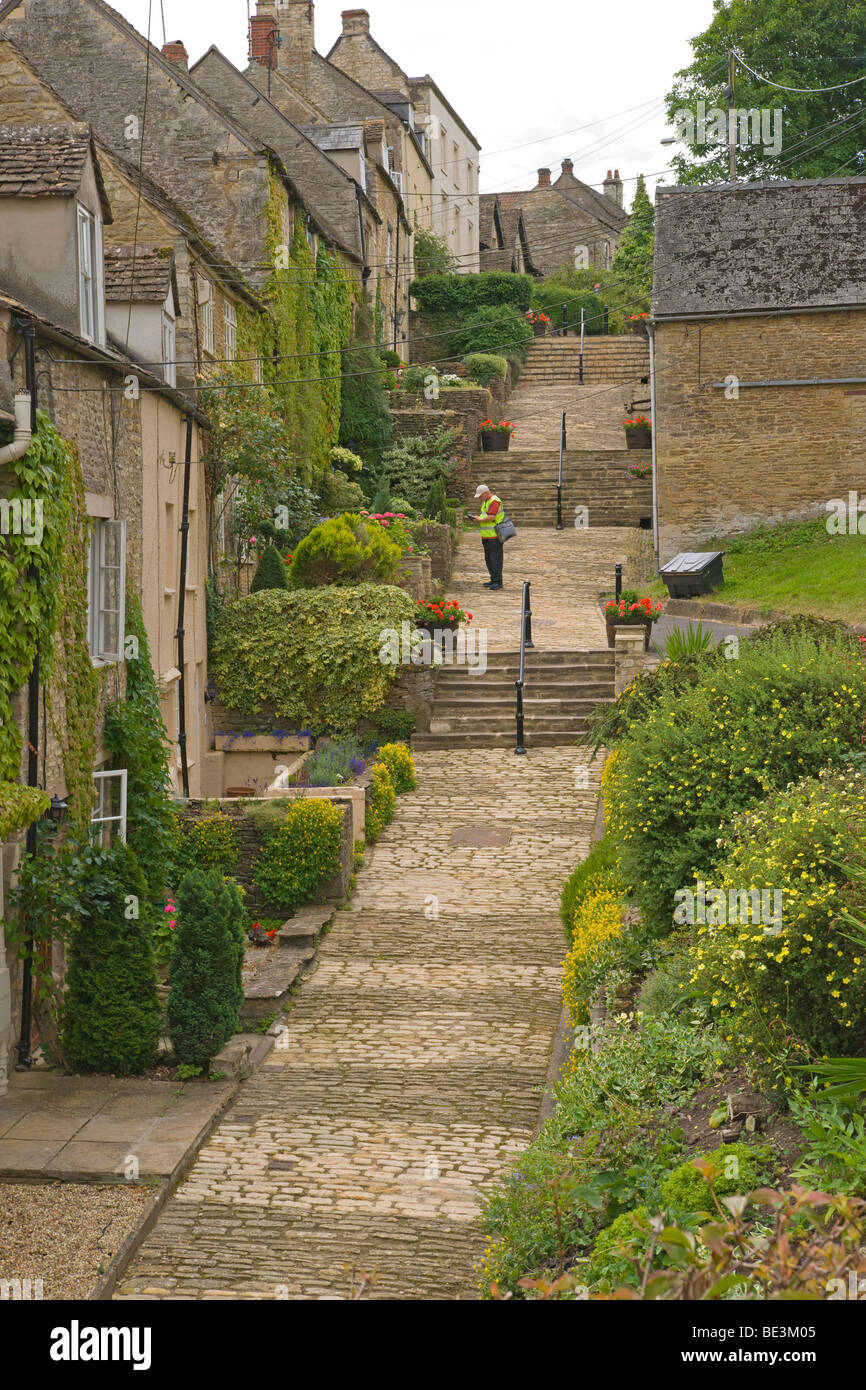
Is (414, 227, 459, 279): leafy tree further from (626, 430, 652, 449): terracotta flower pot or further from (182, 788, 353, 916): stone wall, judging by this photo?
(182, 788, 353, 916): stone wall

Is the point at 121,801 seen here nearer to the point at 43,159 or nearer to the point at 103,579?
the point at 103,579

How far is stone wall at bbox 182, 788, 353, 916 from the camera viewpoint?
14.3 metres

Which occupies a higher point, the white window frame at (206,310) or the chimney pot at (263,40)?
the chimney pot at (263,40)

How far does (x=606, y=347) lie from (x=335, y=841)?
30.2 meters

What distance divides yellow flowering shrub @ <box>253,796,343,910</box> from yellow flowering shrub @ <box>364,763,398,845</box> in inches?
64.5

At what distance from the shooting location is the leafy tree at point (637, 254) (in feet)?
143

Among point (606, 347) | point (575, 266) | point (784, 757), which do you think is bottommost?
point (784, 757)

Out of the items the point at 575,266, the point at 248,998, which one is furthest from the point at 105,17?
the point at 575,266

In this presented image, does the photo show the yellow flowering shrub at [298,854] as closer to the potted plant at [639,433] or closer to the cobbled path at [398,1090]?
the cobbled path at [398,1090]

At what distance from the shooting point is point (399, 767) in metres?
17.6

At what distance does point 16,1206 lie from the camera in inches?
Answer: 312

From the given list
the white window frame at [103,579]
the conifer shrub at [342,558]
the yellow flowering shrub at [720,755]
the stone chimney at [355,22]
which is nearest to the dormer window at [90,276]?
the white window frame at [103,579]

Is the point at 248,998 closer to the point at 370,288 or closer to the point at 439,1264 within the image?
the point at 439,1264

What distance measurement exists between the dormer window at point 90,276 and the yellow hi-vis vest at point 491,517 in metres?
11.1
